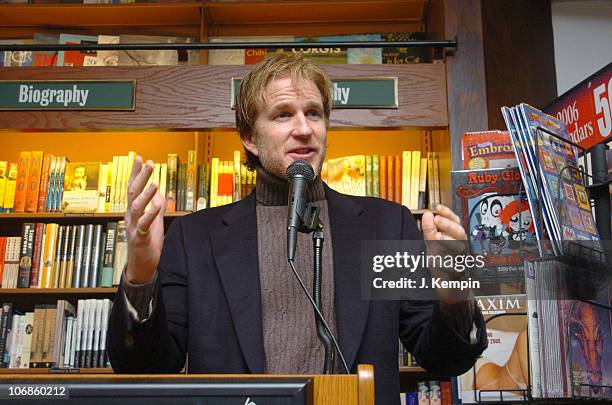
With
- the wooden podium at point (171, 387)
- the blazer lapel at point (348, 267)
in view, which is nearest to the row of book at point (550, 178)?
the blazer lapel at point (348, 267)

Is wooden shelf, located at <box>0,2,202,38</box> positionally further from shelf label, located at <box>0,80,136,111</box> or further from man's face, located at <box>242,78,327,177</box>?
man's face, located at <box>242,78,327,177</box>

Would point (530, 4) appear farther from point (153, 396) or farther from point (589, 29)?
point (153, 396)

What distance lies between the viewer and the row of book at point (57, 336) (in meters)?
3.23

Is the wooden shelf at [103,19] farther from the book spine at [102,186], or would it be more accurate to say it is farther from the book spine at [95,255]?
the book spine at [95,255]

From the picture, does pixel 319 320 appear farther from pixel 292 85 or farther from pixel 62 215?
pixel 62 215

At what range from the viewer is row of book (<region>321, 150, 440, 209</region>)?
3350 mm

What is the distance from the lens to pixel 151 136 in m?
3.92

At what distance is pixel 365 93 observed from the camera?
3.15m

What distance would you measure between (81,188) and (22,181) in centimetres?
27

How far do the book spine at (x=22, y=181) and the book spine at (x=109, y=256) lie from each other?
0.40 meters

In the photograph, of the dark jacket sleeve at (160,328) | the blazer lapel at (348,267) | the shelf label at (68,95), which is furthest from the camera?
the shelf label at (68,95)

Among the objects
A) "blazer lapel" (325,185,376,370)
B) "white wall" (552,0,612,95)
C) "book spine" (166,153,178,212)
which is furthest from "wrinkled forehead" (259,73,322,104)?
"white wall" (552,0,612,95)

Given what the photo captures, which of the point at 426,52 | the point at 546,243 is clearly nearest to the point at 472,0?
the point at 426,52

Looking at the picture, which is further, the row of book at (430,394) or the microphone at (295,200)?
the row of book at (430,394)
